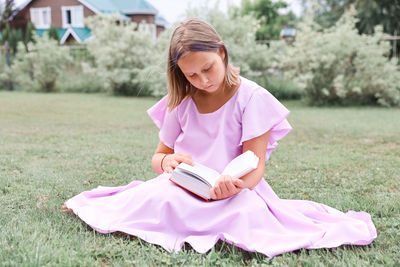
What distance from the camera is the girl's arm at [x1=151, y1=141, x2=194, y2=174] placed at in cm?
240

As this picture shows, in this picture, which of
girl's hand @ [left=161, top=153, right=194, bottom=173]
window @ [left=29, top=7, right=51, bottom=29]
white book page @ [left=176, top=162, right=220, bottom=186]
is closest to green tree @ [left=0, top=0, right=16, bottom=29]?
window @ [left=29, top=7, right=51, bottom=29]

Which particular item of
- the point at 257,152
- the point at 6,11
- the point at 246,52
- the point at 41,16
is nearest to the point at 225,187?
the point at 257,152

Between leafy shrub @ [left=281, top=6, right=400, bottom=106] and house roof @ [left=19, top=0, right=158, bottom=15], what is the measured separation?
58.6 ft

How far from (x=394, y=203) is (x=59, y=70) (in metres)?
14.1

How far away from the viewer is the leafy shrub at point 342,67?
10109 mm

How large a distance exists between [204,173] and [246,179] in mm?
239

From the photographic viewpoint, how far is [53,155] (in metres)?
4.77

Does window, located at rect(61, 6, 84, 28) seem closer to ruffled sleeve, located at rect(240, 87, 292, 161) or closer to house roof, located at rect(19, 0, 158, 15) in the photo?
house roof, located at rect(19, 0, 158, 15)

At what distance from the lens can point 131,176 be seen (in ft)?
12.9

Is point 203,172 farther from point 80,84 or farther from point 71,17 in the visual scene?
point 71,17

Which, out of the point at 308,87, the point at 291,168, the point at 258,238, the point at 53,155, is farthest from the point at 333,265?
the point at 308,87

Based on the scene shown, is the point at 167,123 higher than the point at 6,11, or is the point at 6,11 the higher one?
the point at 6,11

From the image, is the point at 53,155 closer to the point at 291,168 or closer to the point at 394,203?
the point at 291,168

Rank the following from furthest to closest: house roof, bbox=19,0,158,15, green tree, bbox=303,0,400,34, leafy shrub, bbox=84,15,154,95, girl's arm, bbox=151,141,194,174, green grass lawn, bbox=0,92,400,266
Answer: house roof, bbox=19,0,158,15 → green tree, bbox=303,0,400,34 → leafy shrub, bbox=84,15,154,95 → girl's arm, bbox=151,141,194,174 → green grass lawn, bbox=0,92,400,266
